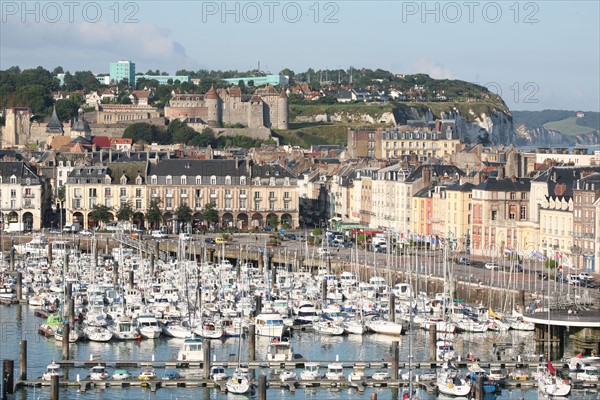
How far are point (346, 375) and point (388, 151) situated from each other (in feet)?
220

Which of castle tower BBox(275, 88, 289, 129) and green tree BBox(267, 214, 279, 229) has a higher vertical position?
castle tower BBox(275, 88, 289, 129)

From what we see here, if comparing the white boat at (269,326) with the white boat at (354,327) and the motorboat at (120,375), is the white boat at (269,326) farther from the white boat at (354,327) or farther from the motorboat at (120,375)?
the motorboat at (120,375)

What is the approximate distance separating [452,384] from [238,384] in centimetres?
525

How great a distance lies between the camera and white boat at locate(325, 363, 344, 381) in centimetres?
4159

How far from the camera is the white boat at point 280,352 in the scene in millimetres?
44531

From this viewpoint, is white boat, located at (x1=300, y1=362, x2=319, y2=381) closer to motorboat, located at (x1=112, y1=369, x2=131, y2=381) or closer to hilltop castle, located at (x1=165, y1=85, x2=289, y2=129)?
motorboat, located at (x1=112, y1=369, x2=131, y2=381)

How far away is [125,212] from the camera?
81.2m

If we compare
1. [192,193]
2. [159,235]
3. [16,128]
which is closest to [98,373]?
[159,235]

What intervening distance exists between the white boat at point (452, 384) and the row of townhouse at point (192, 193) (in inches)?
1693

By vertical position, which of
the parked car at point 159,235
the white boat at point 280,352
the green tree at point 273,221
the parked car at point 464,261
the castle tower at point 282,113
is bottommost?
the white boat at point 280,352

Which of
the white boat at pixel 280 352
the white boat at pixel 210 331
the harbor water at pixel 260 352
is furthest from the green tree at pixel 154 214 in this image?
the white boat at pixel 280 352

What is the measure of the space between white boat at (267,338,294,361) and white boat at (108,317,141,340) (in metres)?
5.38

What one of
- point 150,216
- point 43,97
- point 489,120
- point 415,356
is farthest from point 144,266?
point 489,120

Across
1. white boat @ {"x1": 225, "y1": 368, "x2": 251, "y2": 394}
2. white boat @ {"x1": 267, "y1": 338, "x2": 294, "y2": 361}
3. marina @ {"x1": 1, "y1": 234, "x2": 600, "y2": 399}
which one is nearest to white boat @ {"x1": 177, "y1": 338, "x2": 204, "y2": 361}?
marina @ {"x1": 1, "y1": 234, "x2": 600, "y2": 399}
